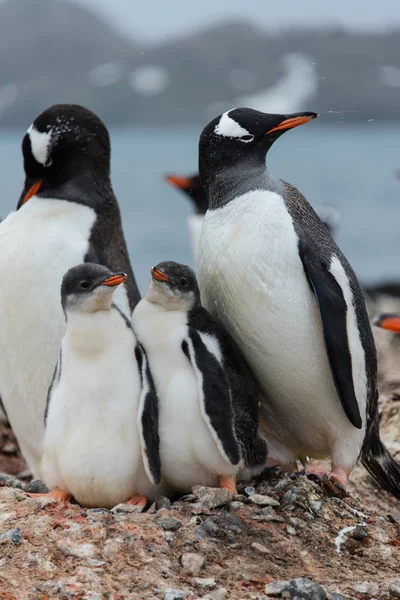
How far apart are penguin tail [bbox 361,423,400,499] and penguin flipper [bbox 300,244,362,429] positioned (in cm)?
49

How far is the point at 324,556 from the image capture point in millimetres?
3090

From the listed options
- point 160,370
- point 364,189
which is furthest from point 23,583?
point 364,189

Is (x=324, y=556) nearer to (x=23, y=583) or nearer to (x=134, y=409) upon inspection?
(x=134, y=409)

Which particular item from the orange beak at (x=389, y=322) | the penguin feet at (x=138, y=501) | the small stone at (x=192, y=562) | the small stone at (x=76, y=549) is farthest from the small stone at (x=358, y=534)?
the orange beak at (x=389, y=322)

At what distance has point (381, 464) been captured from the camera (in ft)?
13.1

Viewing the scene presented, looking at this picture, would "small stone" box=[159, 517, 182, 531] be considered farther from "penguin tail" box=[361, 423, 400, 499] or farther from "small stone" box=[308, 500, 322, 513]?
"penguin tail" box=[361, 423, 400, 499]

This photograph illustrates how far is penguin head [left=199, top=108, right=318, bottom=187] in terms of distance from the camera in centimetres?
362

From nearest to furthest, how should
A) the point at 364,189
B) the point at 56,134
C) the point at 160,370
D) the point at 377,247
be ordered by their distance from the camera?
the point at 160,370 → the point at 56,134 → the point at 377,247 → the point at 364,189

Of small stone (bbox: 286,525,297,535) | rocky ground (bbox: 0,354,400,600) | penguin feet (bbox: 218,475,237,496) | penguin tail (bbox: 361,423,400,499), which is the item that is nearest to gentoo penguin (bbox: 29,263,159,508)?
→ rocky ground (bbox: 0,354,400,600)

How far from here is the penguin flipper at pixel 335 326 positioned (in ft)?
11.2

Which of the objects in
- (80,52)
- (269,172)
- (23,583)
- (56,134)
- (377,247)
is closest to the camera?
(23,583)

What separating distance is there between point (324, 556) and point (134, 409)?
79 cm

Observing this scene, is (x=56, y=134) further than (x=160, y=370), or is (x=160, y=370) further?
(x=56, y=134)

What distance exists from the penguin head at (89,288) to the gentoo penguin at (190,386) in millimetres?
177
